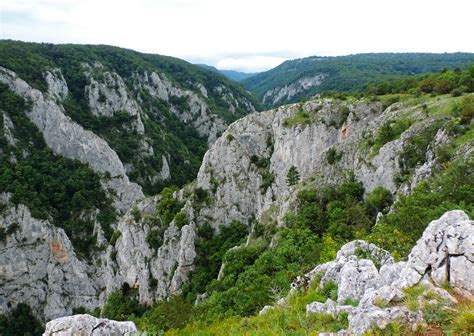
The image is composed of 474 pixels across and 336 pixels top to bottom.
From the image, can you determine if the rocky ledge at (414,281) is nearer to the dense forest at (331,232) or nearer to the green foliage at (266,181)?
the dense forest at (331,232)

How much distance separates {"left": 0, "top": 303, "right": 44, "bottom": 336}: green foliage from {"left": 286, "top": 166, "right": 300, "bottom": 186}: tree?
59607 millimetres

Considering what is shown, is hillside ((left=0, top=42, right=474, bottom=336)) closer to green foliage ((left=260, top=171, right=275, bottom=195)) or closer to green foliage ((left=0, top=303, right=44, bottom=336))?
green foliage ((left=0, top=303, right=44, bottom=336))

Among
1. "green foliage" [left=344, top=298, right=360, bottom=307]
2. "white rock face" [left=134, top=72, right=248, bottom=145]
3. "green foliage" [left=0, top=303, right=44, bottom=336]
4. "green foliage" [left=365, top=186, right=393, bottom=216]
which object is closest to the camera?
"green foliage" [left=344, top=298, right=360, bottom=307]

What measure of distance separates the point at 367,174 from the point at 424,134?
17.1ft

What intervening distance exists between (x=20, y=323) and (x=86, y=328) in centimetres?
7978

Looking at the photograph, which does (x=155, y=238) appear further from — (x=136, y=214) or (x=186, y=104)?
(x=186, y=104)

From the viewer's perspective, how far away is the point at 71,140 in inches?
4353

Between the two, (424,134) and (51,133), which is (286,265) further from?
(51,133)

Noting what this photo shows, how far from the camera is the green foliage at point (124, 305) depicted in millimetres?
52062

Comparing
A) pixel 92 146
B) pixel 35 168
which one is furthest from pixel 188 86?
pixel 35 168

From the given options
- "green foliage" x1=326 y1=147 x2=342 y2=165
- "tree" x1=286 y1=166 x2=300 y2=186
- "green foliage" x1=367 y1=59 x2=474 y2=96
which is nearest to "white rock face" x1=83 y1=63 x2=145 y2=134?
"tree" x1=286 y1=166 x2=300 y2=186

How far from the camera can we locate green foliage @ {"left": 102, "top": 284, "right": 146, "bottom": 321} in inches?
2050

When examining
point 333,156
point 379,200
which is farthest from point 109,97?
point 379,200

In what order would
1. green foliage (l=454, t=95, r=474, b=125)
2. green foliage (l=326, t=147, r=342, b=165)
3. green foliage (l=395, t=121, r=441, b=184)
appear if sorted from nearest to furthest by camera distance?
green foliage (l=454, t=95, r=474, b=125), green foliage (l=395, t=121, r=441, b=184), green foliage (l=326, t=147, r=342, b=165)
